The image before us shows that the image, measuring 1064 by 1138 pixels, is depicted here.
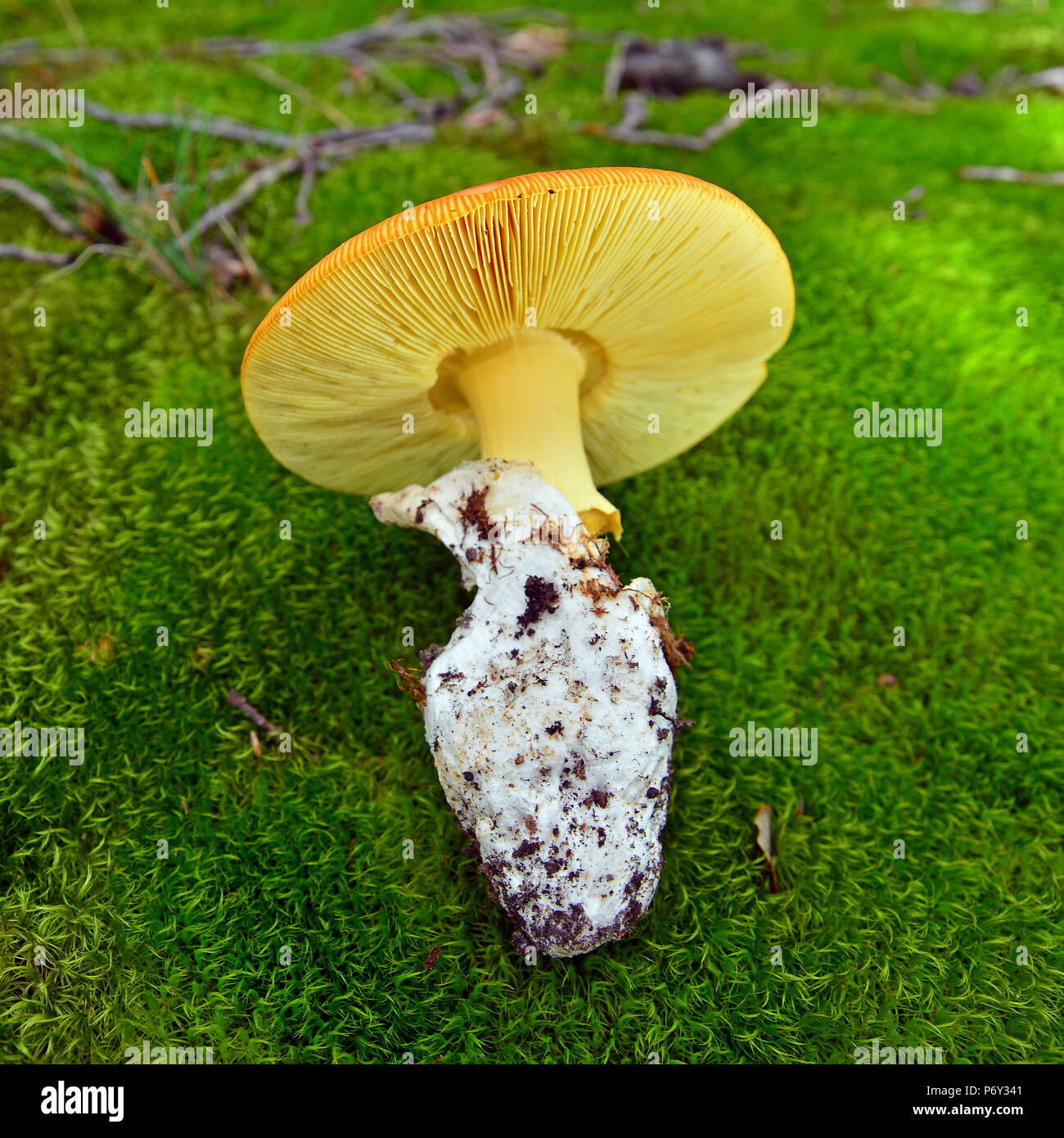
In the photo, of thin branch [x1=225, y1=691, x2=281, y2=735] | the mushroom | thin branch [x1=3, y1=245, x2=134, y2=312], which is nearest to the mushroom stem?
the mushroom

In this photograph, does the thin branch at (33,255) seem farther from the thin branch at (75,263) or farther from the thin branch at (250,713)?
the thin branch at (250,713)

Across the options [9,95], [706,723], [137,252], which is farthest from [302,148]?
[706,723]

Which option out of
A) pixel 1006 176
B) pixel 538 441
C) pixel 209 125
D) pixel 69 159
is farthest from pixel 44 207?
pixel 1006 176

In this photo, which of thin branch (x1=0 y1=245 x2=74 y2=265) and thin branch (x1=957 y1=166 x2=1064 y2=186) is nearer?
thin branch (x1=0 y1=245 x2=74 y2=265)

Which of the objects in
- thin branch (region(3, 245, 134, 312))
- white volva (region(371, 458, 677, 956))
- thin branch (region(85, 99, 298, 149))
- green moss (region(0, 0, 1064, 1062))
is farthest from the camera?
thin branch (region(85, 99, 298, 149))

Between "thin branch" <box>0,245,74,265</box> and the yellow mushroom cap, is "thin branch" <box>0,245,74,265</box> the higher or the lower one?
the higher one

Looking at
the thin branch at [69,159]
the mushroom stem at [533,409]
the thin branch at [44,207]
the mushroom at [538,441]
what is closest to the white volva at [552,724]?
the mushroom at [538,441]

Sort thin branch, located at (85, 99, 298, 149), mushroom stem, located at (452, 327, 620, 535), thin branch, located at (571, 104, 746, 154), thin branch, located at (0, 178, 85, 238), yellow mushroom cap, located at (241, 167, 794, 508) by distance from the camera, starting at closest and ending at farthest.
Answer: yellow mushroom cap, located at (241, 167, 794, 508) → mushroom stem, located at (452, 327, 620, 535) → thin branch, located at (0, 178, 85, 238) → thin branch, located at (85, 99, 298, 149) → thin branch, located at (571, 104, 746, 154)

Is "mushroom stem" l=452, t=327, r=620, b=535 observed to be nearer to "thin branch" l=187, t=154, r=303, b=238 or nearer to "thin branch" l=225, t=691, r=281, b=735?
"thin branch" l=225, t=691, r=281, b=735
